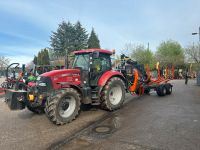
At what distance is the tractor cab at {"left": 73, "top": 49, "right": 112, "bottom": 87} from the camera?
662 centimetres

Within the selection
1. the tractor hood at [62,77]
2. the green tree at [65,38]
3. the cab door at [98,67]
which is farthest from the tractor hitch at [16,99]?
the green tree at [65,38]

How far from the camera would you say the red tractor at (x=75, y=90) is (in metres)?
5.34

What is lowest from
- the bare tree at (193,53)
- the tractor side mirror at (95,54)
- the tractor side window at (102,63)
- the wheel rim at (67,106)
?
the wheel rim at (67,106)

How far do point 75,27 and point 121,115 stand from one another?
40.7m

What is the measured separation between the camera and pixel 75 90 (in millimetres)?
5867

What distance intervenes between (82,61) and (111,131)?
3.07m

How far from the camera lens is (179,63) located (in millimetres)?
37312

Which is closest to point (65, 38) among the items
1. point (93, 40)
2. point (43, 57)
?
point (93, 40)

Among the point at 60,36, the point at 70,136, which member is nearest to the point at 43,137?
the point at 70,136

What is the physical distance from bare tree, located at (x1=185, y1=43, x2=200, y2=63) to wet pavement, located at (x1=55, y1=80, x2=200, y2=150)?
3635cm

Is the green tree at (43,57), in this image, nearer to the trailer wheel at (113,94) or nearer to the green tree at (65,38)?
the green tree at (65,38)

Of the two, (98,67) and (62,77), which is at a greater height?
(98,67)

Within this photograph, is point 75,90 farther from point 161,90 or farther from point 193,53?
point 193,53

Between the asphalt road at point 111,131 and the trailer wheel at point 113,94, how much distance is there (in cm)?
34
